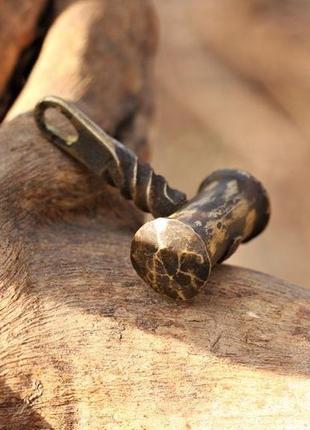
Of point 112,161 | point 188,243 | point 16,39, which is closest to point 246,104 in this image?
point 16,39

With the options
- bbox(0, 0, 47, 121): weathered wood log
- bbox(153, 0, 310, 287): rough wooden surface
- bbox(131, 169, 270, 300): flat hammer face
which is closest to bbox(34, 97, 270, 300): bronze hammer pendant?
bbox(131, 169, 270, 300): flat hammer face

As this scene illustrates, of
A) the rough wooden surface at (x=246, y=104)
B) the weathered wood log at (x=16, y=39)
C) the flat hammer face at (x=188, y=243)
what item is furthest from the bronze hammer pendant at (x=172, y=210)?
the rough wooden surface at (x=246, y=104)

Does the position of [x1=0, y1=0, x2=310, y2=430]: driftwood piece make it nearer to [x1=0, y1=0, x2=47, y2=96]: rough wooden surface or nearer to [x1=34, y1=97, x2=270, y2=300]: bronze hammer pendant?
[x1=34, y1=97, x2=270, y2=300]: bronze hammer pendant

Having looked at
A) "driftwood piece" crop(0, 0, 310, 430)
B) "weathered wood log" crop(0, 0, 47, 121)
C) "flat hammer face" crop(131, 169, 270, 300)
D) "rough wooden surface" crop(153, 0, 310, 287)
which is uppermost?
"weathered wood log" crop(0, 0, 47, 121)

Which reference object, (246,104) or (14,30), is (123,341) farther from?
(246,104)

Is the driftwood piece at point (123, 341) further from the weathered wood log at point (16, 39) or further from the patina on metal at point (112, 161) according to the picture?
the weathered wood log at point (16, 39)

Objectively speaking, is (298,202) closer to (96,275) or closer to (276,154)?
(276,154)

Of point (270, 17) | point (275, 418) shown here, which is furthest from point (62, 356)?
point (270, 17)
